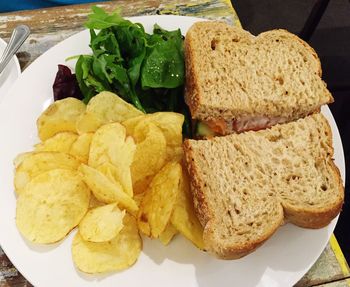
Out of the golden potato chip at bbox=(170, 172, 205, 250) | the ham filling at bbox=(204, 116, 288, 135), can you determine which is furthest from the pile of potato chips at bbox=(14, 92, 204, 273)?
the ham filling at bbox=(204, 116, 288, 135)

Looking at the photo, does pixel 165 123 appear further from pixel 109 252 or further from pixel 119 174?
pixel 109 252

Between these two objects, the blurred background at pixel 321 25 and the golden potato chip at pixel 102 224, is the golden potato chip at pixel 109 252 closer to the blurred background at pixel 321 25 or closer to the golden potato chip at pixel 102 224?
the golden potato chip at pixel 102 224

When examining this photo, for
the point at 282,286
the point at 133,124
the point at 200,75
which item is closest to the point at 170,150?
the point at 133,124

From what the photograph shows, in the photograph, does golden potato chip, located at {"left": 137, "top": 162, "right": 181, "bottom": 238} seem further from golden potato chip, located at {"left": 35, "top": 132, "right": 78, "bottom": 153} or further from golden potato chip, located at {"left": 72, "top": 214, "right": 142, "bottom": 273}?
golden potato chip, located at {"left": 35, "top": 132, "right": 78, "bottom": 153}

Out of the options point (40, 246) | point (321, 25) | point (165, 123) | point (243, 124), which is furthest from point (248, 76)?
point (321, 25)

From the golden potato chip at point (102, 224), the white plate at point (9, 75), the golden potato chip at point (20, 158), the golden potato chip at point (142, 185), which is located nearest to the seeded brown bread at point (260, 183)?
the golden potato chip at point (142, 185)

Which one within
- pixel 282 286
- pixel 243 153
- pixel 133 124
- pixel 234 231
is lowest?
pixel 282 286

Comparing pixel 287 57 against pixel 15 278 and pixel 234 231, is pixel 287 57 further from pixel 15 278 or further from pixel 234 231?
pixel 15 278
